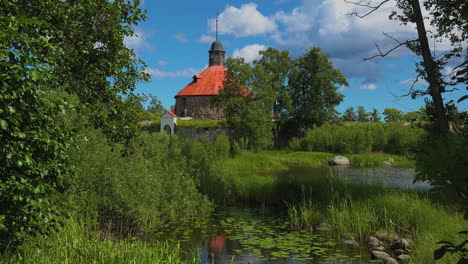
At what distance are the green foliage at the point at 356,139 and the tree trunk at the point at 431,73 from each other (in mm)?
28827

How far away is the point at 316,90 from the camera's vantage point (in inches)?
1914

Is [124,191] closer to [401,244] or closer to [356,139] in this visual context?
[401,244]

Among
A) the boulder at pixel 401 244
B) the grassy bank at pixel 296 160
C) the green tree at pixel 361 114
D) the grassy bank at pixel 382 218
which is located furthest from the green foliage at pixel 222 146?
the green tree at pixel 361 114

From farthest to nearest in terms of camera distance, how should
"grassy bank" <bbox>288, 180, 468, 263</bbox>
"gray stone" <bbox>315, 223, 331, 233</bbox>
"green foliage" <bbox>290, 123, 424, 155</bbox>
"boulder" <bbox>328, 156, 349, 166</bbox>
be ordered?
"green foliage" <bbox>290, 123, 424, 155</bbox>, "boulder" <bbox>328, 156, 349, 166</bbox>, "gray stone" <bbox>315, 223, 331, 233</bbox>, "grassy bank" <bbox>288, 180, 468, 263</bbox>

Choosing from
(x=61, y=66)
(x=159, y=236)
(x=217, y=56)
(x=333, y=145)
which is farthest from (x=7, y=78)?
(x=217, y=56)

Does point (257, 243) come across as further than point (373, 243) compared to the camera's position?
Yes

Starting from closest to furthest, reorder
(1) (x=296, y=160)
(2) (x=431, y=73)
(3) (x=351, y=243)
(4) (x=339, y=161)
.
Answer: (3) (x=351, y=243)
(2) (x=431, y=73)
(4) (x=339, y=161)
(1) (x=296, y=160)

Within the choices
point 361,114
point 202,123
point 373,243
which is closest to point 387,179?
point 373,243

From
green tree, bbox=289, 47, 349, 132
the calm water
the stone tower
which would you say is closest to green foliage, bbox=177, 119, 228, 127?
green tree, bbox=289, 47, 349, 132

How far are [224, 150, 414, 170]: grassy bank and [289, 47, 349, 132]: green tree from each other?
1015cm

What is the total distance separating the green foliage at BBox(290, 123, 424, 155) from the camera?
41156mm

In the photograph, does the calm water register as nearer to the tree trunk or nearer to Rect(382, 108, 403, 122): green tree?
the tree trunk

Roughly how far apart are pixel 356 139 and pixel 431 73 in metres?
30.2

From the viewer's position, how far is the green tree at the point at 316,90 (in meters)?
48.3
